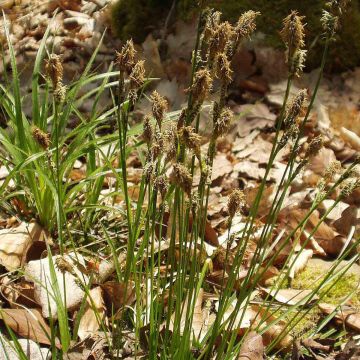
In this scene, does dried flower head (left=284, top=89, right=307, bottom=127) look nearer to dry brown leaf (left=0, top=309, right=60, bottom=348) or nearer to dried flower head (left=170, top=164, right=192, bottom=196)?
dried flower head (left=170, top=164, right=192, bottom=196)

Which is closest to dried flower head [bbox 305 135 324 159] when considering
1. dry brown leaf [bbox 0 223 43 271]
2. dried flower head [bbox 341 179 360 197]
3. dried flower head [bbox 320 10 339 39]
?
dried flower head [bbox 341 179 360 197]

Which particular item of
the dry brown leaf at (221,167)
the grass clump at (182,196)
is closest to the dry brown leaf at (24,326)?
the grass clump at (182,196)

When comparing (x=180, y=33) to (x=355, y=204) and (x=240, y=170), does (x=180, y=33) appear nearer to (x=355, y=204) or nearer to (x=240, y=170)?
(x=240, y=170)

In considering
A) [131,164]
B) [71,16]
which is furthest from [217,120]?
[71,16]

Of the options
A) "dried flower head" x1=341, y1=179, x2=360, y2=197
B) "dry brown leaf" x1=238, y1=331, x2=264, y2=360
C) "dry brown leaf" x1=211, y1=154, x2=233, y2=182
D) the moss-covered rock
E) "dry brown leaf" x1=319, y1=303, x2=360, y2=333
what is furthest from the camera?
the moss-covered rock

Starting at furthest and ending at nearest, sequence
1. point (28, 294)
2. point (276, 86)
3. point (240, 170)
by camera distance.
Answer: point (276, 86)
point (240, 170)
point (28, 294)

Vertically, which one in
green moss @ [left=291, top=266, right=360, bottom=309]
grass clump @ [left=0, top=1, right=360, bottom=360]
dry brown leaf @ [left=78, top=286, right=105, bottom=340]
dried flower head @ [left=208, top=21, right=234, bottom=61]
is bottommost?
green moss @ [left=291, top=266, right=360, bottom=309]
